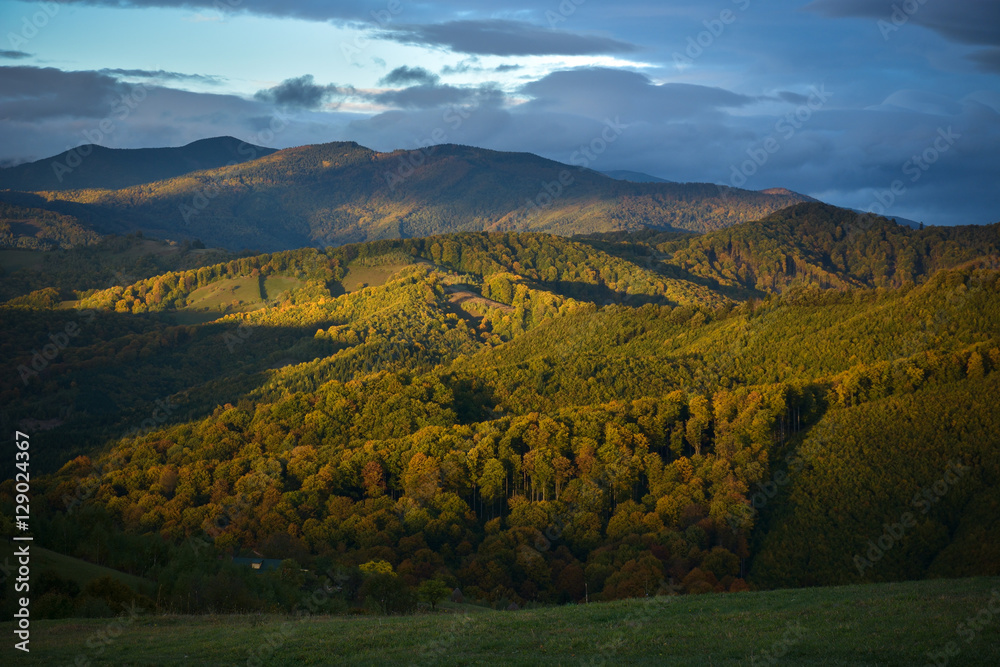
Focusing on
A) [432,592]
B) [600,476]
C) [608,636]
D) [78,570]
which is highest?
[608,636]

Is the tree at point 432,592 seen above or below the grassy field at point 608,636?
below

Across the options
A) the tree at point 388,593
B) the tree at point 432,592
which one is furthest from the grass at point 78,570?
the tree at point 432,592

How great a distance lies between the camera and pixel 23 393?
192500 mm

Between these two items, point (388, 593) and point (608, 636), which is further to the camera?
point (388, 593)

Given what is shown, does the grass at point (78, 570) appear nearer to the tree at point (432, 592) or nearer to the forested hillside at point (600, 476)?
the forested hillside at point (600, 476)

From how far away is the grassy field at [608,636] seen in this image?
2306cm

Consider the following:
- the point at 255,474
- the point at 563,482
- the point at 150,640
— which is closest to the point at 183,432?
the point at 255,474

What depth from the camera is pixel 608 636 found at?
26422mm

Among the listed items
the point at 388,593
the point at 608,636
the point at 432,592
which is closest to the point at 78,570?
the point at 388,593

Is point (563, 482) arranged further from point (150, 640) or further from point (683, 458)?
point (150, 640)

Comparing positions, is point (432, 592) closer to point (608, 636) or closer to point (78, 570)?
point (78, 570)

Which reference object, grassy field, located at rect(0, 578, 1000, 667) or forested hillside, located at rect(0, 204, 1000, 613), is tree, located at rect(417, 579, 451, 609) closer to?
forested hillside, located at rect(0, 204, 1000, 613)

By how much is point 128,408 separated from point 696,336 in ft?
443

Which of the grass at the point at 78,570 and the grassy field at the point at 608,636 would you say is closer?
the grassy field at the point at 608,636
